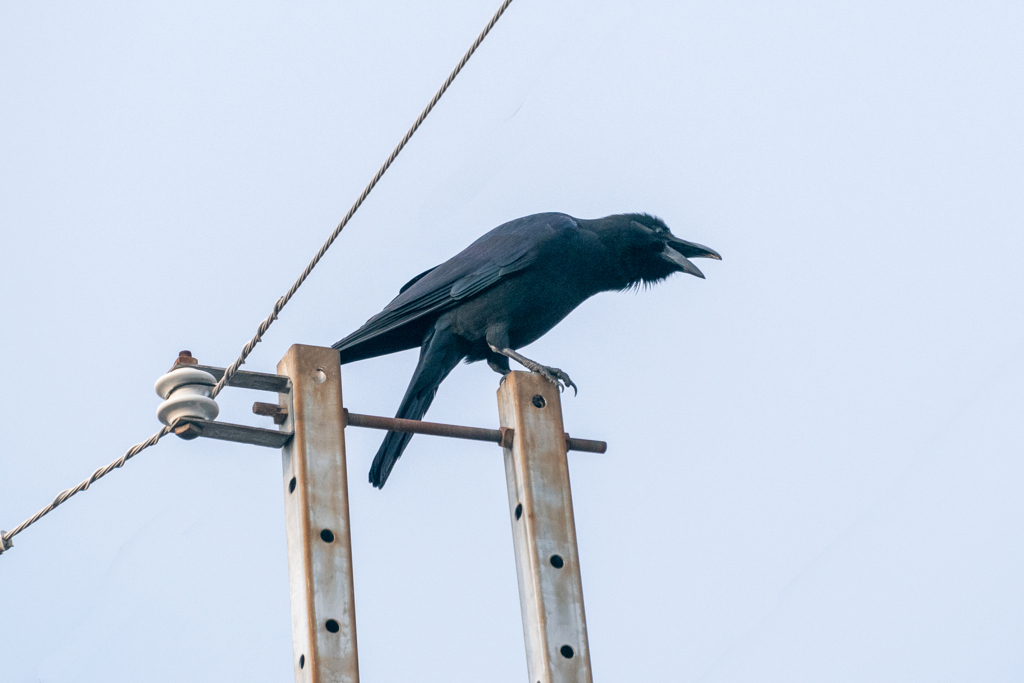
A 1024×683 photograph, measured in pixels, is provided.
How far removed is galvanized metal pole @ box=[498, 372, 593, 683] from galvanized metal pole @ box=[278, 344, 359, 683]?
60 cm

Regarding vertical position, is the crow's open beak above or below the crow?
above

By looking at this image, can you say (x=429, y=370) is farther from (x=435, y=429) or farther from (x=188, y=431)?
(x=188, y=431)

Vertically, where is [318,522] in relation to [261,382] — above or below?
below

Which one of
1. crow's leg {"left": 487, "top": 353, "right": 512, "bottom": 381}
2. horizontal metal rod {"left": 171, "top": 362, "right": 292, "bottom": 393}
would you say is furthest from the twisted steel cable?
crow's leg {"left": 487, "top": 353, "right": 512, "bottom": 381}

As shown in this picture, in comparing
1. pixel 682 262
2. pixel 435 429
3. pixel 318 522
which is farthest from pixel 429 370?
pixel 318 522

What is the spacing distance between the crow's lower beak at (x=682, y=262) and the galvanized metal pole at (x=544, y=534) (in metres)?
2.66

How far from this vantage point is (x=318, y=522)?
359cm

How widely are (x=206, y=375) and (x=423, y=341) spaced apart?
224cm

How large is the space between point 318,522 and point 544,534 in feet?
2.41

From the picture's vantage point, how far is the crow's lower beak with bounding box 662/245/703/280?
22.4 feet

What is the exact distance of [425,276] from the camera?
21.2 feet

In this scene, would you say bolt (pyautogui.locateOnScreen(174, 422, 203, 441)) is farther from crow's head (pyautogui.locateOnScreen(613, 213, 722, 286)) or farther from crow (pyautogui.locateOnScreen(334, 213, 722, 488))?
crow's head (pyautogui.locateOnScreen(613, 213, 722, 286))

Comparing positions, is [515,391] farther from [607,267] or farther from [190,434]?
[607,267]

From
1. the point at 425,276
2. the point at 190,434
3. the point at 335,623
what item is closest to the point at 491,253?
the point at 425,276
